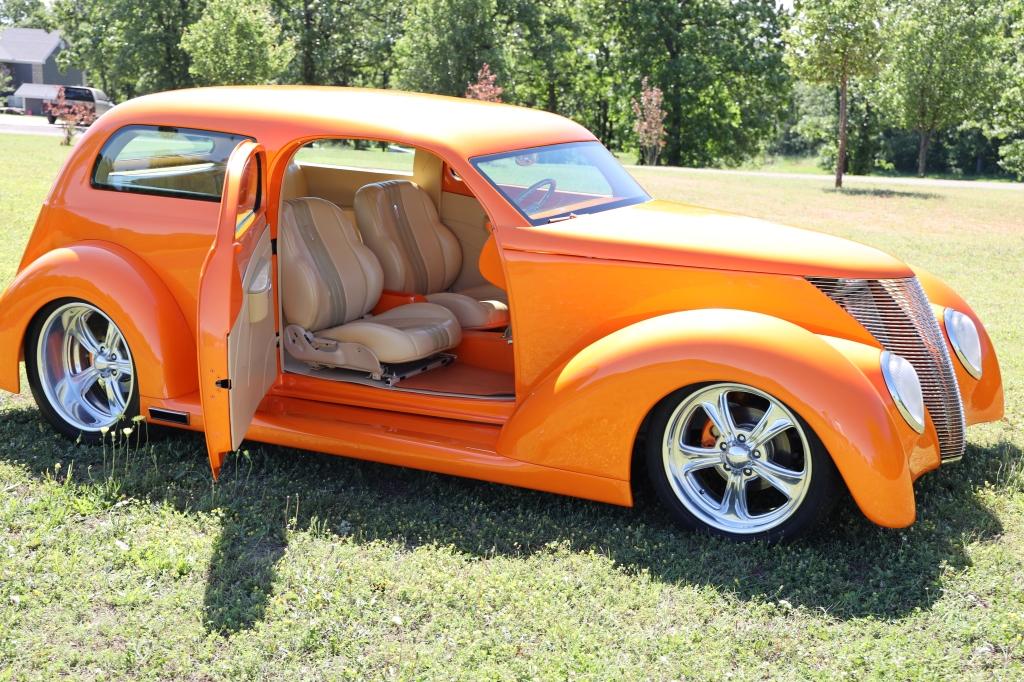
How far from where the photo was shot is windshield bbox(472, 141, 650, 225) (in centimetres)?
462

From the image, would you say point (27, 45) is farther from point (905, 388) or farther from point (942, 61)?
point (905, 388)

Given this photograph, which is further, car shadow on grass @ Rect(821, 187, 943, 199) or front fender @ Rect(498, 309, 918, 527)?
car shadow on grass @ Rect(821, 187, 943, 199)

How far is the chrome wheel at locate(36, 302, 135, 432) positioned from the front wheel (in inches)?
108

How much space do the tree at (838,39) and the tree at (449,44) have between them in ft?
57.1

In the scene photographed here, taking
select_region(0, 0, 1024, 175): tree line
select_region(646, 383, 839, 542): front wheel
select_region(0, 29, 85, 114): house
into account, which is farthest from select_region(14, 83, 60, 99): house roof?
select_region(646, 383, 839, 542): front wheel

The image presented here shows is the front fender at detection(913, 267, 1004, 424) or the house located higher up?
the house

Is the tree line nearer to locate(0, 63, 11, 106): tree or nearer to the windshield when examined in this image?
locate(0, 63, 11, 106): tree

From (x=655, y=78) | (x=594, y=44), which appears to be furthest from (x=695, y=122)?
(x=594, y=44)

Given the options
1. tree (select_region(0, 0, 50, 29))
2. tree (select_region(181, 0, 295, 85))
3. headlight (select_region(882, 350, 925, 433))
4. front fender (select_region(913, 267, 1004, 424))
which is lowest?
front fender (select_region(913, 267, 1004, 424))

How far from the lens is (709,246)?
169 inches

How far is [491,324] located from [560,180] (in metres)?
1.00

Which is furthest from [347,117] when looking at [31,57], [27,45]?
[27,45]

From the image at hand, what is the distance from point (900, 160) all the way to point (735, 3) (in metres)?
15.9

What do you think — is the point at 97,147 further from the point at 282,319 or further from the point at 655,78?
the point at 655,78
